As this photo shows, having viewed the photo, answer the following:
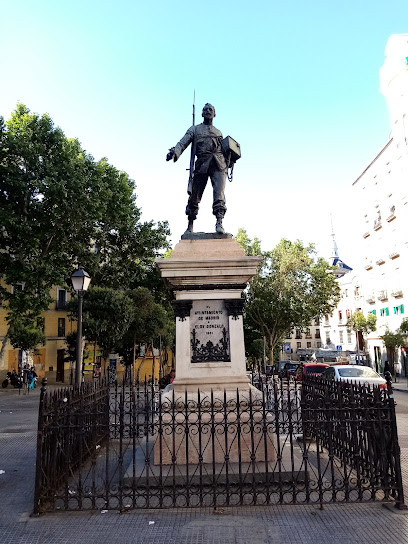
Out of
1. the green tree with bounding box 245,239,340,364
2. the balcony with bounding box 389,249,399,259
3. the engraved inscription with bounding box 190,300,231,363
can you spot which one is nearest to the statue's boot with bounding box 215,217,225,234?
the engraved inscription with bounding box 190,300,231,363

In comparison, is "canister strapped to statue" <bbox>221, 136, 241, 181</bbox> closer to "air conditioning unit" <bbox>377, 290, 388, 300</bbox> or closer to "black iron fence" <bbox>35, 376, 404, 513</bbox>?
"black iron fence" <bbox>35, 376, 404, 513</bbox>

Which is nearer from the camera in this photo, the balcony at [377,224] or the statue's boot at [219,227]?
the statue's boot at [219,227]

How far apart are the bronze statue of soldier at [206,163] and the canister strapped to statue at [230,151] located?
0.04 meters

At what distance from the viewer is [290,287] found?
37594mm

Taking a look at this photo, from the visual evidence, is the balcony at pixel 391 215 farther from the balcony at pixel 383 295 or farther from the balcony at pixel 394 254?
the balcony at pixel 383 295

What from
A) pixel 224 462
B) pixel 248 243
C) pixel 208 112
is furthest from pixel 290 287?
pixel 224 462

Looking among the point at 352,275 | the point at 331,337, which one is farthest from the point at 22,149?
the point at 331,337

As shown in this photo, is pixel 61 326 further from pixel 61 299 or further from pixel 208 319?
pixel 208 319

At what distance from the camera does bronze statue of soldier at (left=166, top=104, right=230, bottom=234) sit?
8.16 meters

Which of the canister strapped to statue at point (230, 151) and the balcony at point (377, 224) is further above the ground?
the balcony at point (377, 224)

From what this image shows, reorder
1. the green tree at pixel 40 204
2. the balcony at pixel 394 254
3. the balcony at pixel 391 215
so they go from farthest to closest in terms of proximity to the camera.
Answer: the balcony at pixel 391 215
the balcony at pixel 394 254
the green tree at pixel 40 204

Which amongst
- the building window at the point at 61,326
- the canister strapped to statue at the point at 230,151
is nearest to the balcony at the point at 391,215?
the building window at the point at 61,326

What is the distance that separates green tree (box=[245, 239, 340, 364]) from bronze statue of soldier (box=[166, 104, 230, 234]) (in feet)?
97.2

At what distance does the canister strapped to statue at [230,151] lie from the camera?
26.9ft
